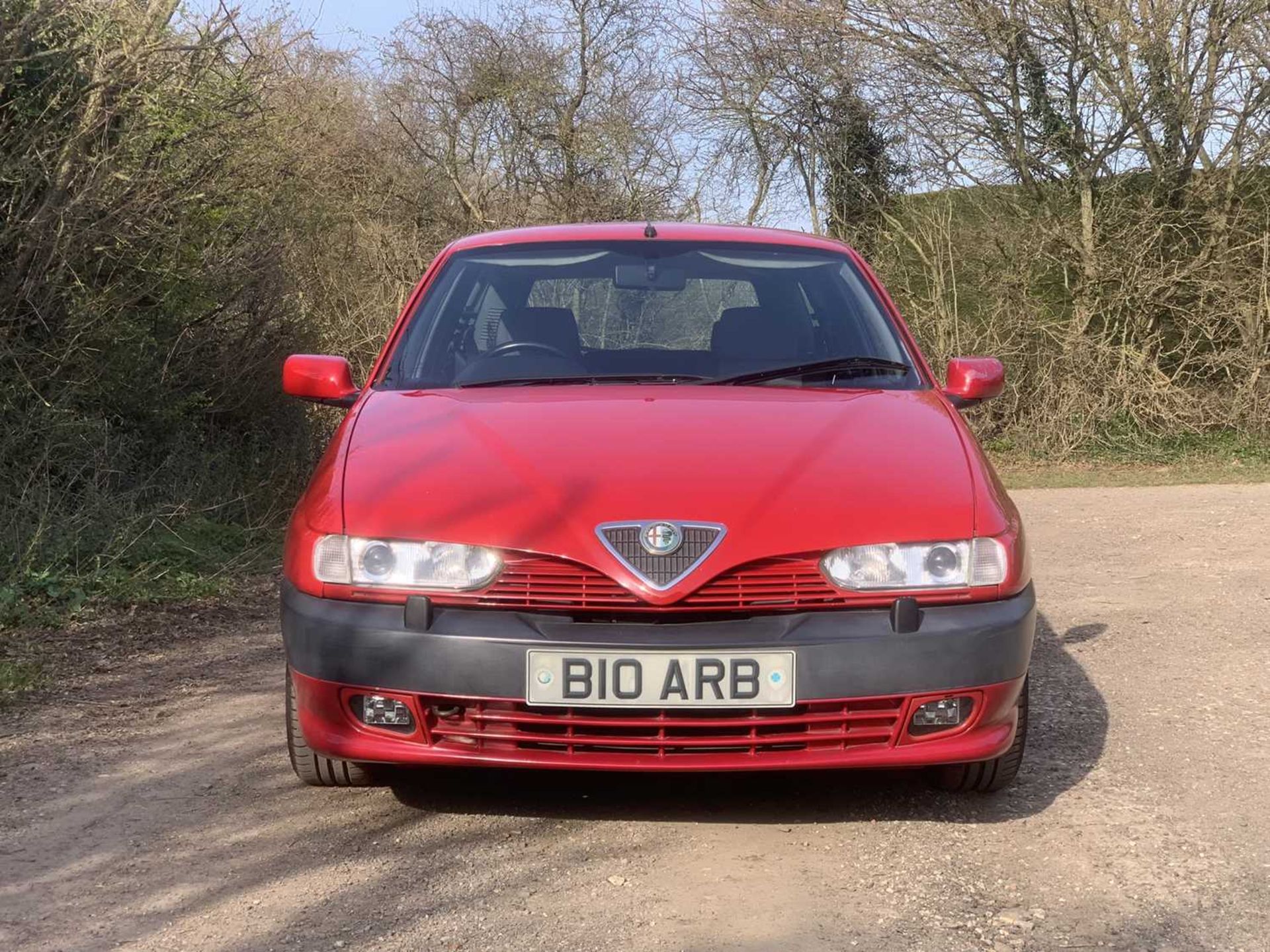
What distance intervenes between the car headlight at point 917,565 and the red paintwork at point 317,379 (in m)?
1.92

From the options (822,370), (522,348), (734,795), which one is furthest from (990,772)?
(522,348)

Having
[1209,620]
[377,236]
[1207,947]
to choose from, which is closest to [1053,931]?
[1207,947]

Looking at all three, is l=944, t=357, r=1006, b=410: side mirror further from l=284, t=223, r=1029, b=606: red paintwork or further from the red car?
the red car

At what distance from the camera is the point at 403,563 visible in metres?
3.50

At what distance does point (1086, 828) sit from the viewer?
3762 millimetres

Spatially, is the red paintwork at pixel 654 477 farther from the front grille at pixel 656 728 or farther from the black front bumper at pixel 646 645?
the front grille at pixel 656 728

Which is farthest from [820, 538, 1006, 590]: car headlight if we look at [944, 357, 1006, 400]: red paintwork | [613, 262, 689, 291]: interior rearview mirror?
[613, 262, 689, 291]: interior rearview mirror

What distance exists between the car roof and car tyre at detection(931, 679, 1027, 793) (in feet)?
6.66

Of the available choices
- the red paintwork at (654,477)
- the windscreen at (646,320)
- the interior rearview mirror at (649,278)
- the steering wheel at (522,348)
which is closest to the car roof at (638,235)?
the windscreen at (646,320)

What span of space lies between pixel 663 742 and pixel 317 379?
1.94m

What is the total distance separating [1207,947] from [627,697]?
133cm

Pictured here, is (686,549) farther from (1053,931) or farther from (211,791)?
(211,791)

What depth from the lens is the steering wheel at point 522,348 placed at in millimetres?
4594

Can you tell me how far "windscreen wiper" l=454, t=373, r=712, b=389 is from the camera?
4.39 m
